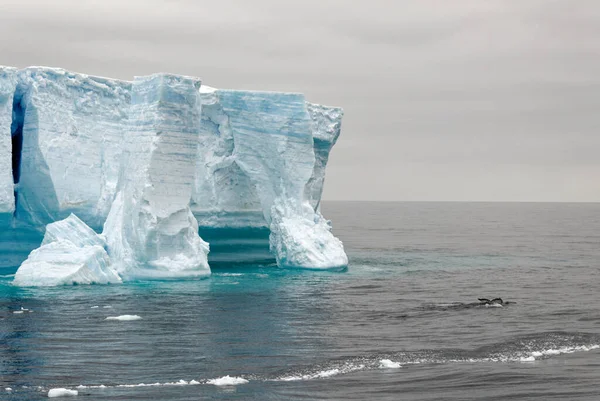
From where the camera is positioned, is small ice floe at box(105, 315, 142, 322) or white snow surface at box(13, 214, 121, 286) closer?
small ice floe at box(105, 315, 142, 322)

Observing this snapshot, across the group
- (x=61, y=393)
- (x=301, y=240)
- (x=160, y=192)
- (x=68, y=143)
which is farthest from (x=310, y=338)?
(x=68, y=143)

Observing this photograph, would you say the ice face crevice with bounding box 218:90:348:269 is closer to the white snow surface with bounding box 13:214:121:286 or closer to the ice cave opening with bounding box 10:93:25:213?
the ice cave opening with bounding box 10:93:25:213

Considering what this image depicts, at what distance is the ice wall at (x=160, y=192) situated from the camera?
35.0 m

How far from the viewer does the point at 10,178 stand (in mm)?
34844

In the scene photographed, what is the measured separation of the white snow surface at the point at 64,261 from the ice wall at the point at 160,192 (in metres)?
1.24

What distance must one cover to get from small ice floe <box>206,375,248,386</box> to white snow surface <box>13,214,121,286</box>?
14788mm

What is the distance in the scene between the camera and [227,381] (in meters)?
19.6

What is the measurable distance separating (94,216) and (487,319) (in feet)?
56.7

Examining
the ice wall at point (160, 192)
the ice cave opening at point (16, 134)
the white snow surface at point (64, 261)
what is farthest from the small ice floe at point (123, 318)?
the ice cave opening at point (16, 134)

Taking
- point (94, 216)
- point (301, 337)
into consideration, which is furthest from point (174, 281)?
point (301, 337)

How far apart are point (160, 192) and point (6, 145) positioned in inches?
242

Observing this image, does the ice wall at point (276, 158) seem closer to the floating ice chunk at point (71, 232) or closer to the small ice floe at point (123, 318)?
the floating ice chunk at point (71, 232)

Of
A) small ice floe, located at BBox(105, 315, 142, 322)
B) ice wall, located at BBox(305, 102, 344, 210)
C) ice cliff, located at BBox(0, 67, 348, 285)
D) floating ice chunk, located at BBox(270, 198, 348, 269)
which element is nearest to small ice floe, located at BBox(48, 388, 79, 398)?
small ice floe, located at BBox(105, 315, 142, 322)

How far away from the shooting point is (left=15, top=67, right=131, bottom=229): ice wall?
1437 inches
